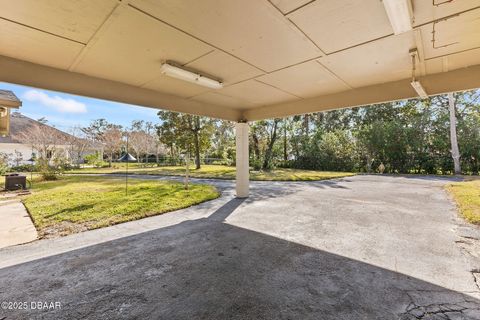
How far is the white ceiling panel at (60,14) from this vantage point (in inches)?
67.6

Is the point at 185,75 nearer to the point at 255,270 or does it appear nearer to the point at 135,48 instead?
the point at 135,48

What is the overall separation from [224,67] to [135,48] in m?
1.11

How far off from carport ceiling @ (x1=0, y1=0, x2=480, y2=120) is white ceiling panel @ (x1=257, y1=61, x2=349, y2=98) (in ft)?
0.06

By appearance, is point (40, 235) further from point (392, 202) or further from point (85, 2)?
point (392, 202)

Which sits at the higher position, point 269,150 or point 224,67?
point 224,67

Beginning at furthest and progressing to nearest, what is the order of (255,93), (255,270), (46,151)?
(46,151) < (255,93) < (255,270)

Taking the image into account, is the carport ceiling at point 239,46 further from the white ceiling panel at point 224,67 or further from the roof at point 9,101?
the roof at point 9,101

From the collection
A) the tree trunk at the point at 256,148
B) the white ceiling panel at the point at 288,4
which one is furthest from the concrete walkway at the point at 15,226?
the tree trunk at the point at 256,148

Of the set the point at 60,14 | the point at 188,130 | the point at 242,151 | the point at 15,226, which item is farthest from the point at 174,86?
the point at 188,130

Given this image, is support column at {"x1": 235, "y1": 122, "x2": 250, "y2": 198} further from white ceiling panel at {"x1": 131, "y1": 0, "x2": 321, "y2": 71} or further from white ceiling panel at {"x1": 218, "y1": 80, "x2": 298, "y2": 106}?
white ceiling panel at {"x1": 131, "y1": 0, "x2": 321, "y2": 71}

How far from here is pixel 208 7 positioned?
70.1 inches

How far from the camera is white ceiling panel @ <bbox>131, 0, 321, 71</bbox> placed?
177 cm

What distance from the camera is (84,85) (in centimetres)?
325

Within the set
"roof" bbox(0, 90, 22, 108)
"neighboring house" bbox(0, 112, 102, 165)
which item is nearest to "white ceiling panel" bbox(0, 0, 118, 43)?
"roof" bbox(0, 90, 22, 108)
